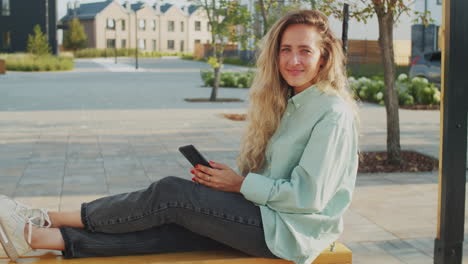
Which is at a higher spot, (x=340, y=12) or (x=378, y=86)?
(x=340, y=12)

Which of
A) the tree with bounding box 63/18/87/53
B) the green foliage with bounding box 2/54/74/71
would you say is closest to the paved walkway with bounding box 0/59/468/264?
the green foliage with bounding box 2/54/74/71

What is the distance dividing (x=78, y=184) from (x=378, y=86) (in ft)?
39.6

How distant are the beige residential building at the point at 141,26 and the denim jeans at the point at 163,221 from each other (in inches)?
3105

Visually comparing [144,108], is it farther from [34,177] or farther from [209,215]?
[209,215]

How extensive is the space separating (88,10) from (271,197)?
8801 cm

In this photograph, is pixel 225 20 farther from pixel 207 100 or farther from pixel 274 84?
pixel 274 84

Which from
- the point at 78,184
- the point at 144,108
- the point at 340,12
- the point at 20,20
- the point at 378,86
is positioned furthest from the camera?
the point at 20,20

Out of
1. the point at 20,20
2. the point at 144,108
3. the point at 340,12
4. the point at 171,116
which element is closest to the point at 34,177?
the point at 340,12

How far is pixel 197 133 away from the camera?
10203 mm

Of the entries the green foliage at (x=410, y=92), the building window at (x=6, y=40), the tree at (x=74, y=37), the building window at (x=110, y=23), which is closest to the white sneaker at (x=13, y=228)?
the green foliage at (x=410, y=92)

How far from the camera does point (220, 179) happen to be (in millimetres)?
2789

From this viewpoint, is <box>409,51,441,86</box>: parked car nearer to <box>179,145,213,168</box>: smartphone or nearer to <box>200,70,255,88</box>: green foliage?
<box>200,70,255,88</box>: green foliage

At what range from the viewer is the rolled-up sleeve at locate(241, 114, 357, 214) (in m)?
2.59

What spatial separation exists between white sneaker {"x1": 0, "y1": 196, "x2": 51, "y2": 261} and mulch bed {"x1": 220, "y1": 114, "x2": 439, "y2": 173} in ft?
15.5
